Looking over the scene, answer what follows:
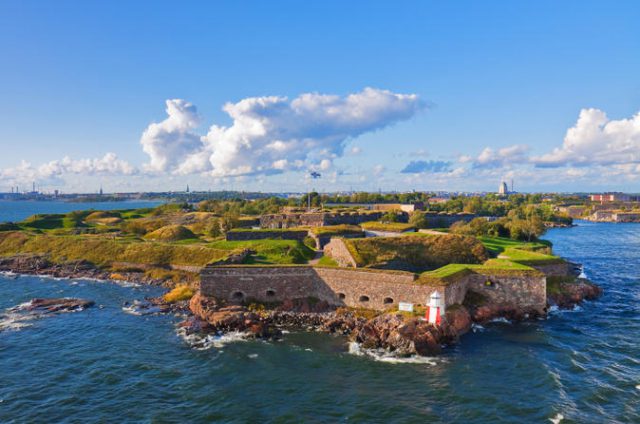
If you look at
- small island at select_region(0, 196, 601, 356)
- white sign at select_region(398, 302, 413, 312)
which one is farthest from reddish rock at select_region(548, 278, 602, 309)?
white sign at select_region(398, 302, 413, 312)

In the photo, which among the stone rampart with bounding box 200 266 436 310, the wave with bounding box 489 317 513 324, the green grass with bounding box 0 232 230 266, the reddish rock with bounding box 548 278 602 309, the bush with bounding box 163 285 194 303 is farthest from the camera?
the green grass with bounding box 0 232 230 266

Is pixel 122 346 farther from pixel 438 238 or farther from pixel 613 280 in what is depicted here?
pixel 613 280

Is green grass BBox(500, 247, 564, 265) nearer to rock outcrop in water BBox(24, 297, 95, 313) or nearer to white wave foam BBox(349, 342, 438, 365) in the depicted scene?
white wave foam BBox(349, 342, 438, 365)

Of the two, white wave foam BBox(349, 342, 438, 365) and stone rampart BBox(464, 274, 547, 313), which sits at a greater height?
stone rampart BBox(464, 274, 547, 313)

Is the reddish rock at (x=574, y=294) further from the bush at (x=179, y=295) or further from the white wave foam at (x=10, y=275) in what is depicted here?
the white wave foam at (x=10, y=275)

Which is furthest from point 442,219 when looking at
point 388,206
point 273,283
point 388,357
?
point 388,357

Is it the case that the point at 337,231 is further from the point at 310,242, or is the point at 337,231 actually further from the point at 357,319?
the point at 357,319

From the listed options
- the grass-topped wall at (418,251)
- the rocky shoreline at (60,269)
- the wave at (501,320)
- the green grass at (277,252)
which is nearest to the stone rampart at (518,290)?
the wave at (501,320)
